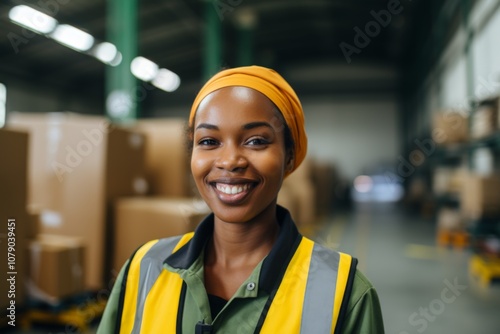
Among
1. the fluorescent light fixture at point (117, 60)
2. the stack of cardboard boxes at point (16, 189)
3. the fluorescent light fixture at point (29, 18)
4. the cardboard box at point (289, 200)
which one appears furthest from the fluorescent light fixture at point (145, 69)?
the stack of cardboard boxes at point (16, 189)

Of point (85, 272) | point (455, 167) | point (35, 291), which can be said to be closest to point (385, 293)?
point (85, 272)

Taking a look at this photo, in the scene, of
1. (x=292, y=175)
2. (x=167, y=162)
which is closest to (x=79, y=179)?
(x=167, y=162)

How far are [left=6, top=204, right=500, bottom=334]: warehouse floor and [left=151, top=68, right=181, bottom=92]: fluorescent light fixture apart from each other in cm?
1018

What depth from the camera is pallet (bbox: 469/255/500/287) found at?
477 centimetres

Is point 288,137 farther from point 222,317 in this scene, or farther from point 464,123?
point 464,123

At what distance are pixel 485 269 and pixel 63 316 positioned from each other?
15.3 ft

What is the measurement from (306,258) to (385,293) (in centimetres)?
359

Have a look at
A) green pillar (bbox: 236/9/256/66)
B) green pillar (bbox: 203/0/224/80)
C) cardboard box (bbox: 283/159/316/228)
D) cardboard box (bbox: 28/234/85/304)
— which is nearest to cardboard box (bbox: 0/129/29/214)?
cardboard box (bbox: 28/234/85/304)

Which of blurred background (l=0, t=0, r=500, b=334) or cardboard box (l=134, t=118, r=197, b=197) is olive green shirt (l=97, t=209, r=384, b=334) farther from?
cardboard box (l=134, t=118, r=197, b=197)

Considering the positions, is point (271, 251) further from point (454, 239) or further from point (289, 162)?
point (454, 239)

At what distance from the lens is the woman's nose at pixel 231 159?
1.02 metres

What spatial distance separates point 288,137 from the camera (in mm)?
1133

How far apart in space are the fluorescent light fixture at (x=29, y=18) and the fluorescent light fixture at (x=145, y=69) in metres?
3.54

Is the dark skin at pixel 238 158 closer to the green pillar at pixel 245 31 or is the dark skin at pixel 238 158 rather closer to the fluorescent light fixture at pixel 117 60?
the fluorescent light fixture at pixel 117 60
